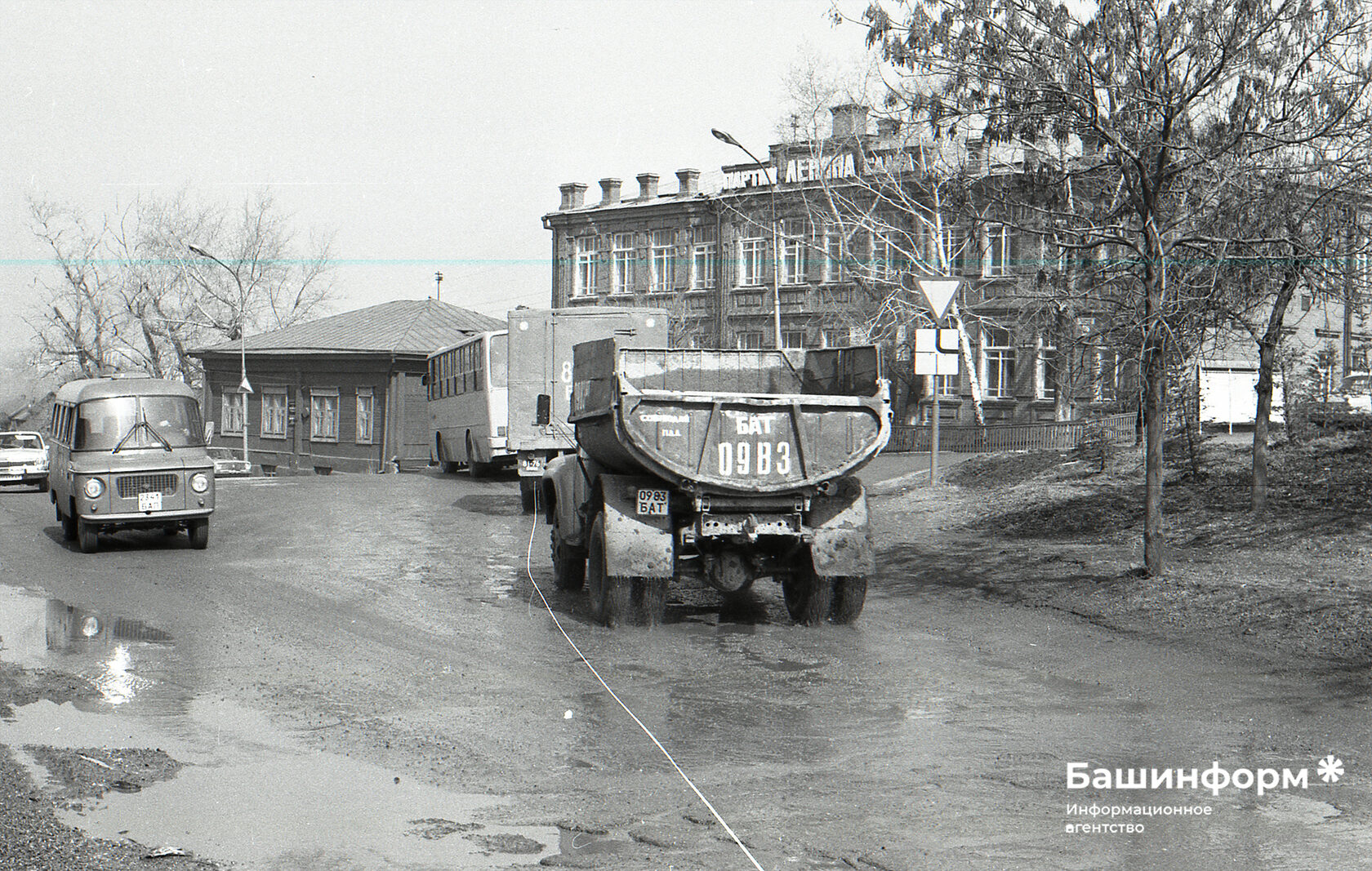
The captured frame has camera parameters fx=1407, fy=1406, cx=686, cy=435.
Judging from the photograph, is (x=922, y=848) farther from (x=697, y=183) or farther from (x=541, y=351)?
(x=697, y=183)

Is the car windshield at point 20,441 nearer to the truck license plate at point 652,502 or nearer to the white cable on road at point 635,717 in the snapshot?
the white cable on road at point 635,717

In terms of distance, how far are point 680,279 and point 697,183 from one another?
3.67 metres

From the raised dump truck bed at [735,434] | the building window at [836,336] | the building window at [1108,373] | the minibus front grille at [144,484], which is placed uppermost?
the building window at [836,336]

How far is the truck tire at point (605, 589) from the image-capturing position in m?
11.2

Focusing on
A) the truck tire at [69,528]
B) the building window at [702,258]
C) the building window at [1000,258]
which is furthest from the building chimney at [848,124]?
the truck tire at [69,528]

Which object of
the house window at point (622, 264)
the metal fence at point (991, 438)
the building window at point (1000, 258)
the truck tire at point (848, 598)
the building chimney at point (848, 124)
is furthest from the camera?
the house window at point (622, 264)

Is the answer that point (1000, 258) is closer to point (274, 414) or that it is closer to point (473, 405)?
point (473, 405)

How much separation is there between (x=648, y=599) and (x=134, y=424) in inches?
373

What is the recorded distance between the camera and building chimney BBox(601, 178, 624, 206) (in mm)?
54906

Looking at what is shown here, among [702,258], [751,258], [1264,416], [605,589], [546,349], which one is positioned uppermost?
[702,258]

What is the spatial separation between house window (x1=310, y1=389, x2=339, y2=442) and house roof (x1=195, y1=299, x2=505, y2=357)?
5.89ft

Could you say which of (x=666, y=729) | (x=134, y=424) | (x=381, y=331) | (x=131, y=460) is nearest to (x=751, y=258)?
(x=381, y=331)

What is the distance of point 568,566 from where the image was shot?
13539 millimetres

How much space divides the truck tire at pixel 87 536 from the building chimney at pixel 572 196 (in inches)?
1585
